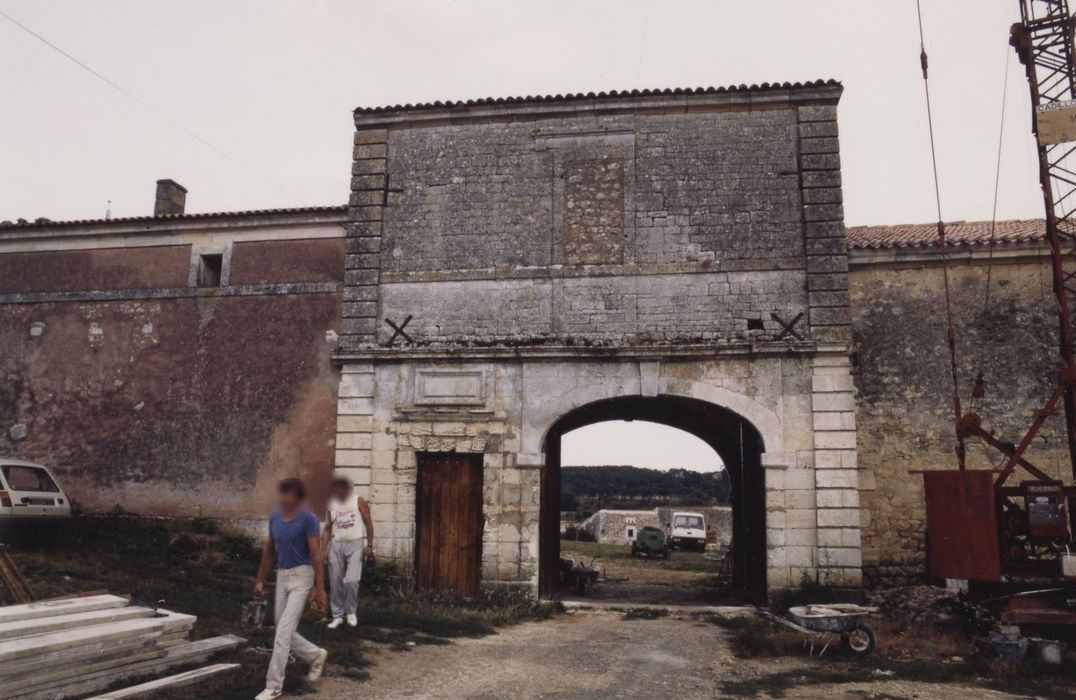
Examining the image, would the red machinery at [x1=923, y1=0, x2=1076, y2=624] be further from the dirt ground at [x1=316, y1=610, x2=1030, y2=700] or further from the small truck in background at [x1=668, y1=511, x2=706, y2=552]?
the small truck in background at [x1=668, y1=511, x2=706, y2=552]

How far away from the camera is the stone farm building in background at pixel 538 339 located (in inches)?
444

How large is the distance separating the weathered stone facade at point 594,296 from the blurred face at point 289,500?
5.80 metres

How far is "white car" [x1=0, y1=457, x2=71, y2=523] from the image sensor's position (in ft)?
35.7

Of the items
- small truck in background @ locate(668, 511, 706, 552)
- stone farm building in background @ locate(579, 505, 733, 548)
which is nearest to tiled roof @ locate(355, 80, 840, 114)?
small truck in background @ locate(668, 511, 706, 552)

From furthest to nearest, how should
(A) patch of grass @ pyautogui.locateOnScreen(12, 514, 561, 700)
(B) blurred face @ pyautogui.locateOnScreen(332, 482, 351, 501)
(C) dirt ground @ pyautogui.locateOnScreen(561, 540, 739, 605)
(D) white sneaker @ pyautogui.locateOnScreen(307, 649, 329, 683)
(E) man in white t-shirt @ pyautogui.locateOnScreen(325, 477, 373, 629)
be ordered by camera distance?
(C) dirt ground @ pyautogui.locateOnScreen(561, 540, 739, 605) < (E) man in white t-shirt @ pyautogui.locateOnScreen(325, 477, 373, 629) < (B) blurred face @ pyautogui.locateOnScreen(332, 482, 351, 501) < (A) patch of grass @ pyautogui.locateOnScreen(12, 514, 561, 700) < (D) white sneaker @ pyautogui.locateOnScreen(307, 649, 329, 683)

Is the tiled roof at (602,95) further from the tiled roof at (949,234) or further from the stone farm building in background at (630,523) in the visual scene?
Answer: the stone farm building in background at (630,523)

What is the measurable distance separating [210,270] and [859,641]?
11.1m

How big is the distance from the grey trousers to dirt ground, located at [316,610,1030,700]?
1.03 meters

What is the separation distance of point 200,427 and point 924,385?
11082 millimetres

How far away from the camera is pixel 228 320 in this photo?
1284cm

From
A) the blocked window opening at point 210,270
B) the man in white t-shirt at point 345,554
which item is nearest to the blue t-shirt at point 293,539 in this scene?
the man in white t-shirt at point 345,554

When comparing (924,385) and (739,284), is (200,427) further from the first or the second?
(924,385)

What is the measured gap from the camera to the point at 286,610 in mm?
5613

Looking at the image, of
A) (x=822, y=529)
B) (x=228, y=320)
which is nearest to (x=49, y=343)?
(x=228, y=320)
